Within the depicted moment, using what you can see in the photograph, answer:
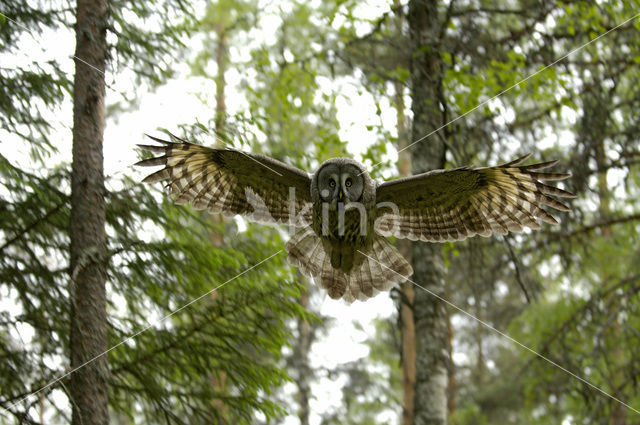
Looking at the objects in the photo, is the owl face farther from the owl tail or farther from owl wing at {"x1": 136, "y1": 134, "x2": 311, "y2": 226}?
the owl tail

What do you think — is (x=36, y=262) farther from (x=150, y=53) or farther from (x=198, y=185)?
(x=150, y=53)

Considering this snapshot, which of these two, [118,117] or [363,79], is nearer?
[363,79]

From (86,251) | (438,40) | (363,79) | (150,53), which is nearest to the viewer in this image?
(86,251)

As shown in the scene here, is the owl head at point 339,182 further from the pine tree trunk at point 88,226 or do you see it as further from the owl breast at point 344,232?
the pine tree trunk at point 88,226

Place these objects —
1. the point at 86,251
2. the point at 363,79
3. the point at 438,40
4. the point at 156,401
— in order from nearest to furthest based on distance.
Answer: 1. the point at 86,251
2. the point at 156,401
3. the point at 438,40
4. the point at 363,79

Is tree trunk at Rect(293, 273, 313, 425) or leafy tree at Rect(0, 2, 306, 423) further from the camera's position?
tree trunk at Rect(293, 273, 313, 425)

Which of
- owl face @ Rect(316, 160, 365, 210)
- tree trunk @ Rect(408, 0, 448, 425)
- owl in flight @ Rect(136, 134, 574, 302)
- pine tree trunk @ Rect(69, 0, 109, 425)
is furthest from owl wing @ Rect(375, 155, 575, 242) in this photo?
pine tree trunk @ Rect(69, 0, 109, 425)

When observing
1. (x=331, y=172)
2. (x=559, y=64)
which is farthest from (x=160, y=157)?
(x=559, y=64)

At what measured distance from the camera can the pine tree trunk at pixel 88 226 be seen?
4316 millimetres

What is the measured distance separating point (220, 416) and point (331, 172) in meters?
2.02

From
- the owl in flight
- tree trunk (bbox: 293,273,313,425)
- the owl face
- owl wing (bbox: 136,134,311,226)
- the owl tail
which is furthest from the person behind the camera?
tree trunk (bbox: 293,273,313,425)

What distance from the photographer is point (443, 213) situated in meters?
5.71

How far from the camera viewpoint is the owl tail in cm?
558

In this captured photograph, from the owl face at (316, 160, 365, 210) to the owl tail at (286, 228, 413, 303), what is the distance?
34.1 inches
